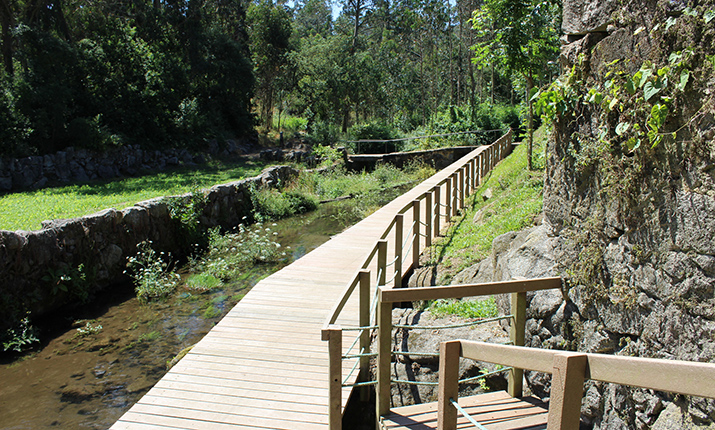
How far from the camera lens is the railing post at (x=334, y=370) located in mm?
3639

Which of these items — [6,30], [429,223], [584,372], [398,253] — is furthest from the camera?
[6,30]

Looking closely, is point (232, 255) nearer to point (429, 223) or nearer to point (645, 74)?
point (429, 223)

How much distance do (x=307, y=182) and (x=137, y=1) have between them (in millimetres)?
14097

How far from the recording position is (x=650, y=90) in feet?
9.57

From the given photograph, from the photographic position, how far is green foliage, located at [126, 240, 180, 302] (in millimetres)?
9062

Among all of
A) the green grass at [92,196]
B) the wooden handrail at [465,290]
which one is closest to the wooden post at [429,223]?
the wooden handrail at [465,290]

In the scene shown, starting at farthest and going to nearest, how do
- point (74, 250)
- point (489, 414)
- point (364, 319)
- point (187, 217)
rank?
point (187, 217), point (74, 250), point (364, 319), point (489, 414)

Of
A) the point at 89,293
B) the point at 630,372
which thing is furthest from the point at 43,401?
the point at 630,372

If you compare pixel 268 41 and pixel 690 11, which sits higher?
pixel 268 41

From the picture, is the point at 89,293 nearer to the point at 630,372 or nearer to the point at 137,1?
the point at 630,372

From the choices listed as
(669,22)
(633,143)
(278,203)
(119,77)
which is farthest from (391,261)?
(119,77)

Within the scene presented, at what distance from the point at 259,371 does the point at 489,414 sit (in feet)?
8.79

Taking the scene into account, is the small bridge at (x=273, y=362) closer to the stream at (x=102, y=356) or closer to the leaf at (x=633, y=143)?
the stream at (x=102, y=356)

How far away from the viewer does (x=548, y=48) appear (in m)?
11.4
